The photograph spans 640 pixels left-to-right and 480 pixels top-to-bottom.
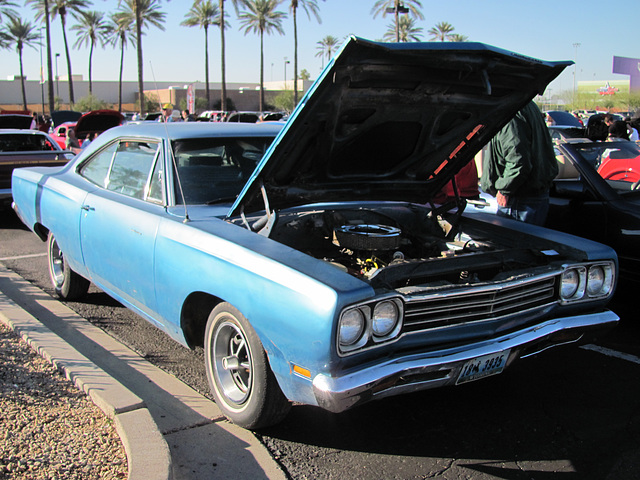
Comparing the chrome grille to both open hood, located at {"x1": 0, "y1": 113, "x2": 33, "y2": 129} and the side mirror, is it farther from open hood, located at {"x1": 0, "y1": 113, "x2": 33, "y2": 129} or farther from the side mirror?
open hood, located at {"x1": 0, "y1": 113, "x2": 33, "y2": 129}

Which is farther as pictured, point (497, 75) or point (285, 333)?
point (497, 75)

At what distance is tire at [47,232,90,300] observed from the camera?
5375mm

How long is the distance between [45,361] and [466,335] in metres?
2.55

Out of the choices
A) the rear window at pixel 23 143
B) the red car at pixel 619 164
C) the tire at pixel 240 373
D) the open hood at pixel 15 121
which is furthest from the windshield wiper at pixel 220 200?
the open hood at pixel 15 121

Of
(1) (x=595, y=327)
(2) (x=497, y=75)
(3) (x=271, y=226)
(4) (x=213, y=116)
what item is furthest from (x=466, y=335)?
(4) (x=213, y=116)

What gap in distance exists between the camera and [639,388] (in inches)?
158

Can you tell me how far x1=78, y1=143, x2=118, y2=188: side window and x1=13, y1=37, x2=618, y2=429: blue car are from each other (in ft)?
0.07

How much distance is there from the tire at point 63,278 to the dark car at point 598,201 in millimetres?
4408

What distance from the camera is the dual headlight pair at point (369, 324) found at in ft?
9.07

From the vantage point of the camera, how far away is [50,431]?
3.01 m

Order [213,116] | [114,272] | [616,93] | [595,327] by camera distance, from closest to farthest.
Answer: [595,327], [114,272], [213,116], [616,93]

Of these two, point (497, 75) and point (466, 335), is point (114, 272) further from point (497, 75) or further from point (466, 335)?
point (497, 75)

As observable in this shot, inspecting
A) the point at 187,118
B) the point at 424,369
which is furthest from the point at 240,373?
the point at 187,118

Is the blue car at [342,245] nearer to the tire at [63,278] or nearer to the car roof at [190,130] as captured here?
the car roof at [190,130]
